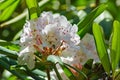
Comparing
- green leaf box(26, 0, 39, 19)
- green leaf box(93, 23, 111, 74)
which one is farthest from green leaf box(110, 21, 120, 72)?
green leaf box(26, 0, 39, 19)

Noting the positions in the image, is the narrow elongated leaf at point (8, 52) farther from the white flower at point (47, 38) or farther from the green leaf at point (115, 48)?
→ the green leaf at point (115, 48)

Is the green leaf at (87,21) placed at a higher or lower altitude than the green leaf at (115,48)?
higher

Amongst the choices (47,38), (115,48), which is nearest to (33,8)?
(47,38)

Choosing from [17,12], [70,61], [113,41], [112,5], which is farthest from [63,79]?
[17,12]

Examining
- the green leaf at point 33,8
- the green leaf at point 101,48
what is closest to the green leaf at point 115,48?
the green leaf at point 101,48

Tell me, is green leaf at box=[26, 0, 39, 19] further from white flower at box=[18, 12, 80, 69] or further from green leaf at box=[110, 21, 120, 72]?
green leaf at box=[110, 21, 120, 72]

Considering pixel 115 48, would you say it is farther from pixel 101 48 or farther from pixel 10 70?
pixel 10 70

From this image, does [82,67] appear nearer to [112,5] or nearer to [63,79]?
[63,79]
